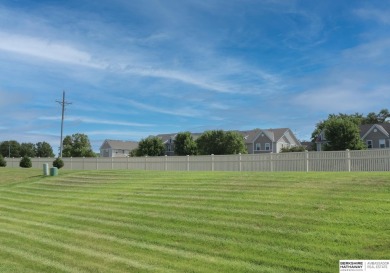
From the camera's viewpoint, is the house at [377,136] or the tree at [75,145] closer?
the house at [377,136]

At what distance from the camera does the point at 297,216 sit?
1054 cm

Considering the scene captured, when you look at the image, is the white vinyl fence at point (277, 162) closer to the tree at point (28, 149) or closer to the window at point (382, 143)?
the window at point (382, 143)

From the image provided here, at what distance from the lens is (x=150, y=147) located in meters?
75.0

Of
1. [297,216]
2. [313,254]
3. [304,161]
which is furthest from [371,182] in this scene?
[304,161]

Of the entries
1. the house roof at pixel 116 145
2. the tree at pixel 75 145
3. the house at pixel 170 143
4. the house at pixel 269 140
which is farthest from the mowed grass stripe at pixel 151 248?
the house roof at pixel 116 145

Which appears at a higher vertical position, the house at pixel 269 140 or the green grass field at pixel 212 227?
the house at pixel 269 140

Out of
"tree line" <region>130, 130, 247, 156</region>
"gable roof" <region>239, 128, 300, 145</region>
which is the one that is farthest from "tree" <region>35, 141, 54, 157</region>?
"gable roof" <region>239, 128, 300, 145</region>

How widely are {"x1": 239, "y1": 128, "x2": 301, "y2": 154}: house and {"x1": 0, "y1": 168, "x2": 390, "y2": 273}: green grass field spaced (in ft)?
190

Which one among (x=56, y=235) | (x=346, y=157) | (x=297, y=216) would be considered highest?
(x=346, y=157)

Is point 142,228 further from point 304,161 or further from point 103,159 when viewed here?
point 103,159

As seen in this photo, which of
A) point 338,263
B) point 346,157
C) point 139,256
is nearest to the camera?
point 338,263

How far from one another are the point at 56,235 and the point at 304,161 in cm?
1444

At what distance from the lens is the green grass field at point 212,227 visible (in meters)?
8.48

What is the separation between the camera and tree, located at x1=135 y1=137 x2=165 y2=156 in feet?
245
